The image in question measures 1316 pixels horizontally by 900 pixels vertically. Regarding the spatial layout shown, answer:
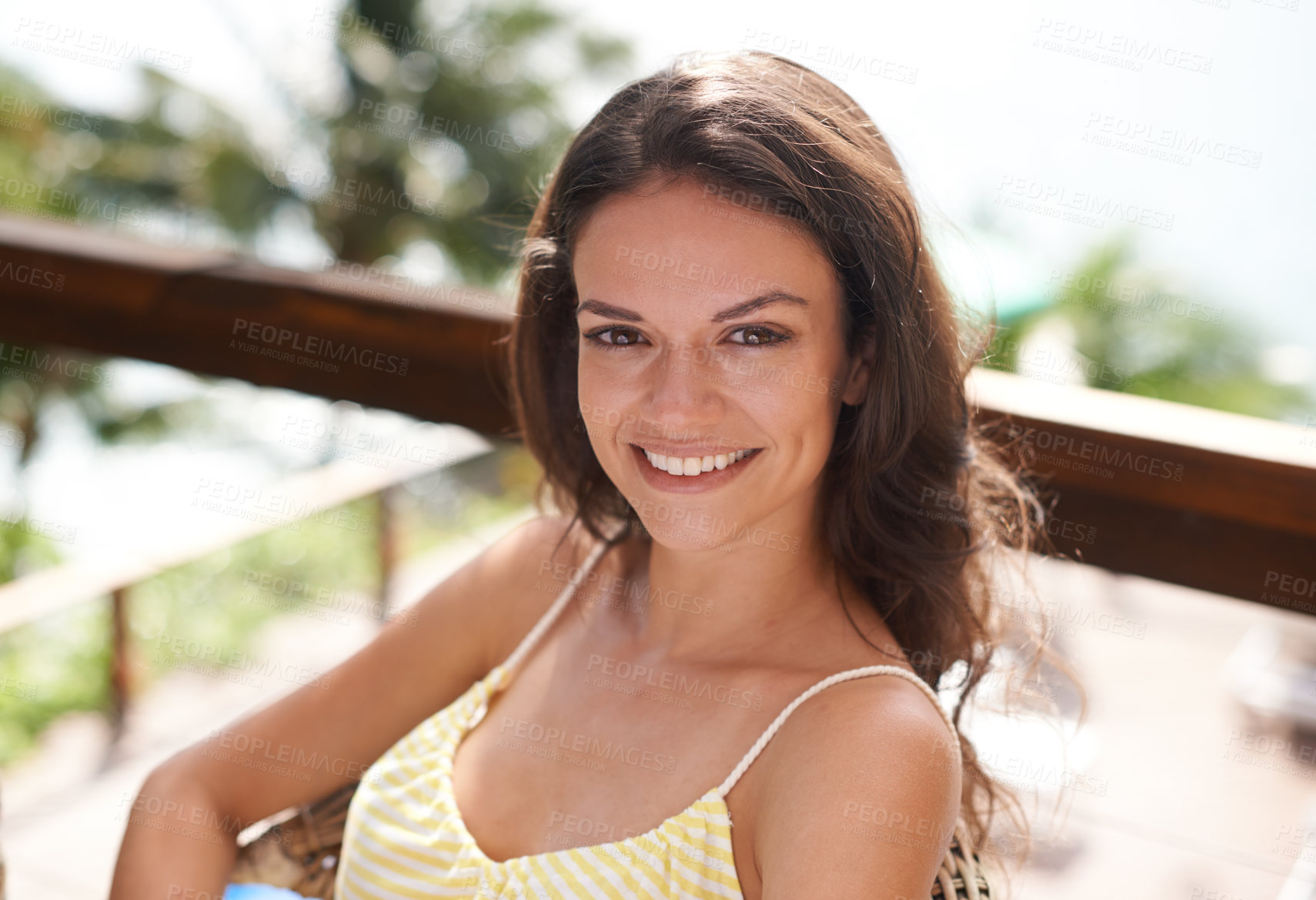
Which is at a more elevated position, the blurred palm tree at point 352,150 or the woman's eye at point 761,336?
the woman's eye at point 761,336

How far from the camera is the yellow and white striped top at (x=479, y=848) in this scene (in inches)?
46.2

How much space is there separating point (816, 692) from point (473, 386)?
2.13ft

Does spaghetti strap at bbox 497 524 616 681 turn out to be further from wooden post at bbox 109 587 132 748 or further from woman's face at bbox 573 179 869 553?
wooden post at bbox 109 587 132 748

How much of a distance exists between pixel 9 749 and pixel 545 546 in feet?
→ 22.2

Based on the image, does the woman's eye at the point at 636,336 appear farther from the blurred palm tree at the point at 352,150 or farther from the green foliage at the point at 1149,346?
the green foliage at the point at 1149,346

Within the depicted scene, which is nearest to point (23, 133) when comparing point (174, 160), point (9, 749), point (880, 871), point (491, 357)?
point (174, 160)

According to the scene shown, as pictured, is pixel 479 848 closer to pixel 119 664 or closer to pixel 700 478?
pixel 700 478

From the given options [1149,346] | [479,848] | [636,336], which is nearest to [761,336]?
[636,336]

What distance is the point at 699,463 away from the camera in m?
1.23

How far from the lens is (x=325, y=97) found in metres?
11.0

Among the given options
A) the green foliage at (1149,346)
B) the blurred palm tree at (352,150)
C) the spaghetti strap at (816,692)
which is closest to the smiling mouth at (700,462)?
the spaghetti strap at (816,692)

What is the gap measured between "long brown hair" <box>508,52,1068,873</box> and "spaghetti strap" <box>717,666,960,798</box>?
18 centimetres

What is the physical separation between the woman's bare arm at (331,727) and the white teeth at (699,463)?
411 millimetres

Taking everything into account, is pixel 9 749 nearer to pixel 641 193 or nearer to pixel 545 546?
pixel 545 546
